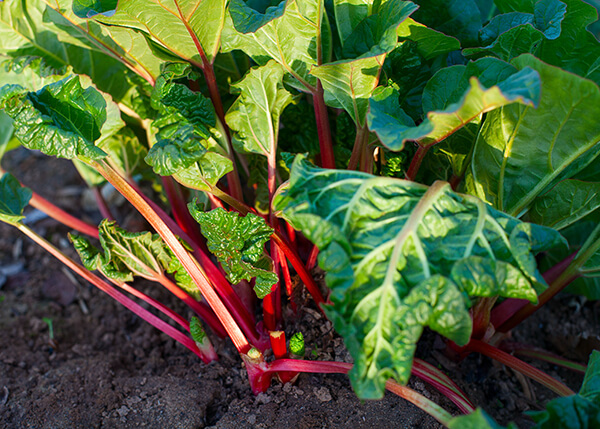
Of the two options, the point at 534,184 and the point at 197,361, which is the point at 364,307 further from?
the point at 197,361

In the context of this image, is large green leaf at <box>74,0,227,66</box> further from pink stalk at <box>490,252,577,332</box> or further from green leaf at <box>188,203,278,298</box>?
pink stalk at <box>490,252,577,332</box>

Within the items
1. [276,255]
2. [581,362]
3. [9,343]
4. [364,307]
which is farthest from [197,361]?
[581,362]

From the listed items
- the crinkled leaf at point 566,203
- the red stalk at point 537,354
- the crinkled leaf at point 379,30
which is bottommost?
the red stalk at point 537,354

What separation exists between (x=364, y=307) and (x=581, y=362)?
1314mm

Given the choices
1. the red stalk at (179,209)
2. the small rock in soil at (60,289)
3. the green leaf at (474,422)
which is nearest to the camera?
the green leaf at (474,422)

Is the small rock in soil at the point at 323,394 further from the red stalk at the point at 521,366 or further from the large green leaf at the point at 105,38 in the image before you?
the large green leaf at the point at 105,38

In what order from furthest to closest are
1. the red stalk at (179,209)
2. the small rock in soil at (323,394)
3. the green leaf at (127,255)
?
the red stalk at (179,209) < the green leaf at (127,255) < the small rock in soil at (323,394)

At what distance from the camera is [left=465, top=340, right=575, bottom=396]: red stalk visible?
151cm

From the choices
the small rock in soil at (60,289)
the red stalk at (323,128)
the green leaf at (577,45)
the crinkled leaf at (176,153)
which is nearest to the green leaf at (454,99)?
the red stalk at (323,128)

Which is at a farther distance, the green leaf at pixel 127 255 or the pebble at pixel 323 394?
the green leaf at pixel 127 255

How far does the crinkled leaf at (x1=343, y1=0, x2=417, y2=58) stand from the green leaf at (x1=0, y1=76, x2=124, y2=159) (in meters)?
0.83

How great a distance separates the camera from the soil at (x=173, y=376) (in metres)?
1.64

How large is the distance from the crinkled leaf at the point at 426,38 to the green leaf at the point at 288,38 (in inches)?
10.1

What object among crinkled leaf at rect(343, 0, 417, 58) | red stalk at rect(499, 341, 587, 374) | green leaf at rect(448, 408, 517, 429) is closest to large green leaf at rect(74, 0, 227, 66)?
crinkled leaf at rect(343, 0, 417, 58)
